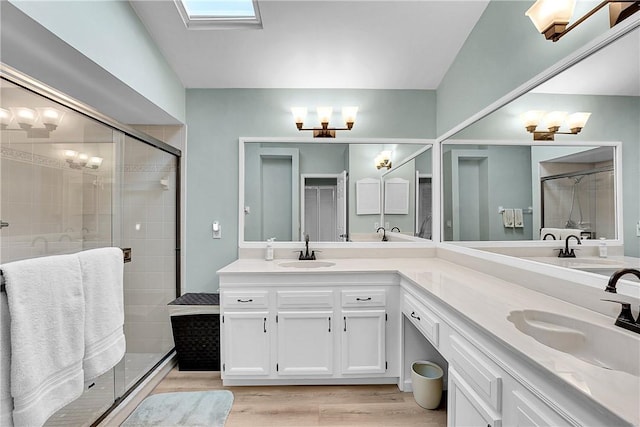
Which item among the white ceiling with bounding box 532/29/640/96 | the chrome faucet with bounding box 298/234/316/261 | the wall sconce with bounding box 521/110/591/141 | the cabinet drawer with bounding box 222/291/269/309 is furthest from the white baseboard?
the white ceiling with bounding box 532/29/640/96

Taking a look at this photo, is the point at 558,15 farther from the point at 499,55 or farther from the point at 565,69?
the point at 499,55

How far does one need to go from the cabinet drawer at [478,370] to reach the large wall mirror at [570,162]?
2.33ft

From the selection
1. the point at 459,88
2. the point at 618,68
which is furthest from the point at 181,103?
the point at 618,68

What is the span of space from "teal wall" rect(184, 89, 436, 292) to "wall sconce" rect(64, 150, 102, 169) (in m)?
0.91

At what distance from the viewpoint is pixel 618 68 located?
1194 millimetres

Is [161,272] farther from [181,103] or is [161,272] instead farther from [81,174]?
[181,103]

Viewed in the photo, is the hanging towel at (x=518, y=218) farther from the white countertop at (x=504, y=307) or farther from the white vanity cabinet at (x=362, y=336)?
the white vanity cabinet at (x=362, y=336)

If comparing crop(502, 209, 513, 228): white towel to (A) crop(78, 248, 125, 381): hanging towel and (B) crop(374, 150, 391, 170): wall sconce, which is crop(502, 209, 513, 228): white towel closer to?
(B) crop(374, 150, 391, 170): wall sconce

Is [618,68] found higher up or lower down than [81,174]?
higher up

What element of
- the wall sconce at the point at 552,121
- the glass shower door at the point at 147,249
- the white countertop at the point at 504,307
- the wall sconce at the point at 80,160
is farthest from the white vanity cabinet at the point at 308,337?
the wall sconce at the point at 552,121

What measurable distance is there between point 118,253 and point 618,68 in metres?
2.40

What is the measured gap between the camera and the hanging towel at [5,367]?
3.50 feet

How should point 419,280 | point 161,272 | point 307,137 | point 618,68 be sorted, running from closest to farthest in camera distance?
point 618,68, point 419,280, point 161,272, point 307,137

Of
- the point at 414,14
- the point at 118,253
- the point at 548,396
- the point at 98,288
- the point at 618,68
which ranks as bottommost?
the point at 548,396
